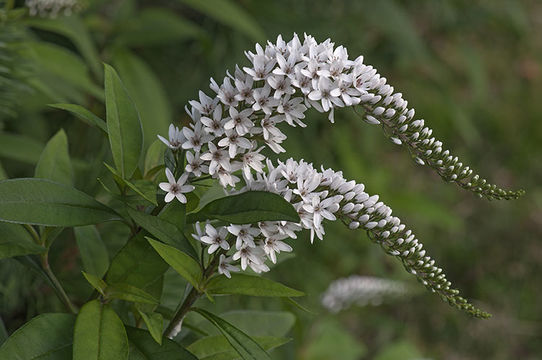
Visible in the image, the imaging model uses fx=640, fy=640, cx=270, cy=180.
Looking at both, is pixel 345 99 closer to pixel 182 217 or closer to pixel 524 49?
pixel 182 217

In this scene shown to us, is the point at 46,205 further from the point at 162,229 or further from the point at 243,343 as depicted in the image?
the point at 243,343

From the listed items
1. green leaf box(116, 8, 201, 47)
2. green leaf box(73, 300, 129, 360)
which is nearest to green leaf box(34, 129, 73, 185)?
green leaf box(73, 300, 129, 360)

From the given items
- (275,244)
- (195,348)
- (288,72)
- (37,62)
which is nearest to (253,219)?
(275,244)

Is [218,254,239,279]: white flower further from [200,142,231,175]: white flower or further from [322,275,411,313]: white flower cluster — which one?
[322,275,411,313]: white flower cluster

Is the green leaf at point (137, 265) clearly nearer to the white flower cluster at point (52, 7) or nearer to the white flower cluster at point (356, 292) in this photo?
the white flower cluster at point (52, 7)

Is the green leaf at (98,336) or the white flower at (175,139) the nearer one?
the green leaf at (98,336)

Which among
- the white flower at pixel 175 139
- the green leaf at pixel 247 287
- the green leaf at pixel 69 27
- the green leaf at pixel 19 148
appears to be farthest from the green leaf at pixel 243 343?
the green leaf at pixel 69 27

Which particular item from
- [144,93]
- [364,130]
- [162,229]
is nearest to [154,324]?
[162,229]
